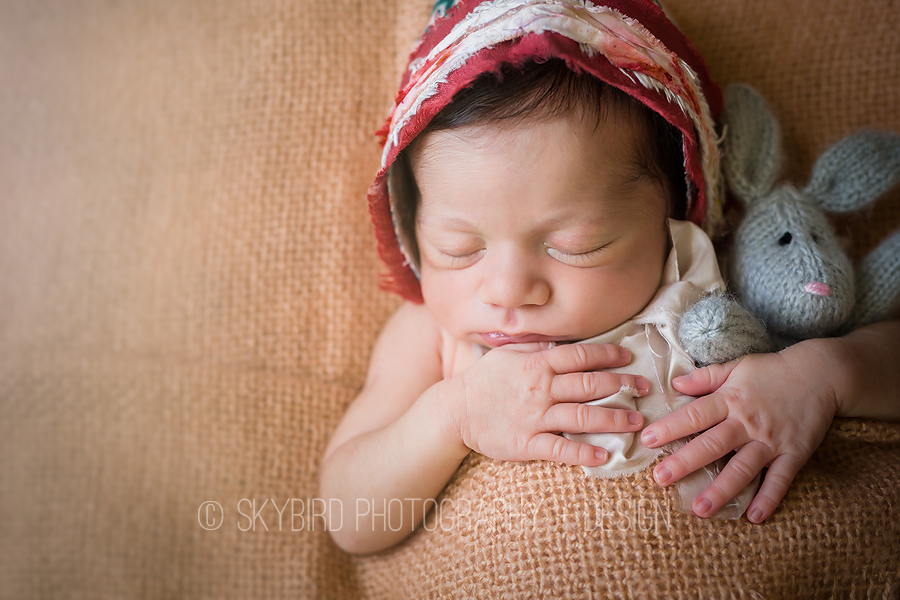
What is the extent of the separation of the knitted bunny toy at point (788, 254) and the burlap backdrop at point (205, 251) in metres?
0.18

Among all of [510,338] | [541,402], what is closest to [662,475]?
[541,402]

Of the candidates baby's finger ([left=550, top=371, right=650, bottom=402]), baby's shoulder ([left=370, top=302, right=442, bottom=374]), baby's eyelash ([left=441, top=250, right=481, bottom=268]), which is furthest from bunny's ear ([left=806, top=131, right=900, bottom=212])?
baby's shoulder ([left=370, top=302, right=442, bottom=374])

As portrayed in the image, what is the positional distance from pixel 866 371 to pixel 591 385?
432mm

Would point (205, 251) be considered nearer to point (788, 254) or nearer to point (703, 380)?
point (703, 380)

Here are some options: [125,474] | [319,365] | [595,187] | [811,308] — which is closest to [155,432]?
[125,474]

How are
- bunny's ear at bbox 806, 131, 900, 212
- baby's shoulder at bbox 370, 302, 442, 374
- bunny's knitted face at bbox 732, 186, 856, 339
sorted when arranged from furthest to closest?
baby's shoulder at bbox 370, 302, 442, 374
bunny's ear at bbox 806, 131, 900, 212
bunny's knitted face at bbox 732, 186, 856, 339

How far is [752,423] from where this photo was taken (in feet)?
2.75

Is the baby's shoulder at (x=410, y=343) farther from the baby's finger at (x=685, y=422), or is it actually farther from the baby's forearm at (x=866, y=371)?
the baby's forearm at (x=866, y=371)

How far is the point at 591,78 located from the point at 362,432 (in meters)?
0.71

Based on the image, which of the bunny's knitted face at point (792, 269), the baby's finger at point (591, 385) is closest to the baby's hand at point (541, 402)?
the baby's finger at point (591, 385)

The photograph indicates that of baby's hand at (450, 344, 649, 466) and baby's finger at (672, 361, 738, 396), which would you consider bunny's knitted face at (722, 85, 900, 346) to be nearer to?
baby's finger at (672, 361, 738, 396)

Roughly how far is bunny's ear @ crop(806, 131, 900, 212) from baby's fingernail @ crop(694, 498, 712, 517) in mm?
577

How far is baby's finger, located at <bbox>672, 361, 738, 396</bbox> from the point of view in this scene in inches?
34.1

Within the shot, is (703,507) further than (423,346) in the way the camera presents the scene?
No
